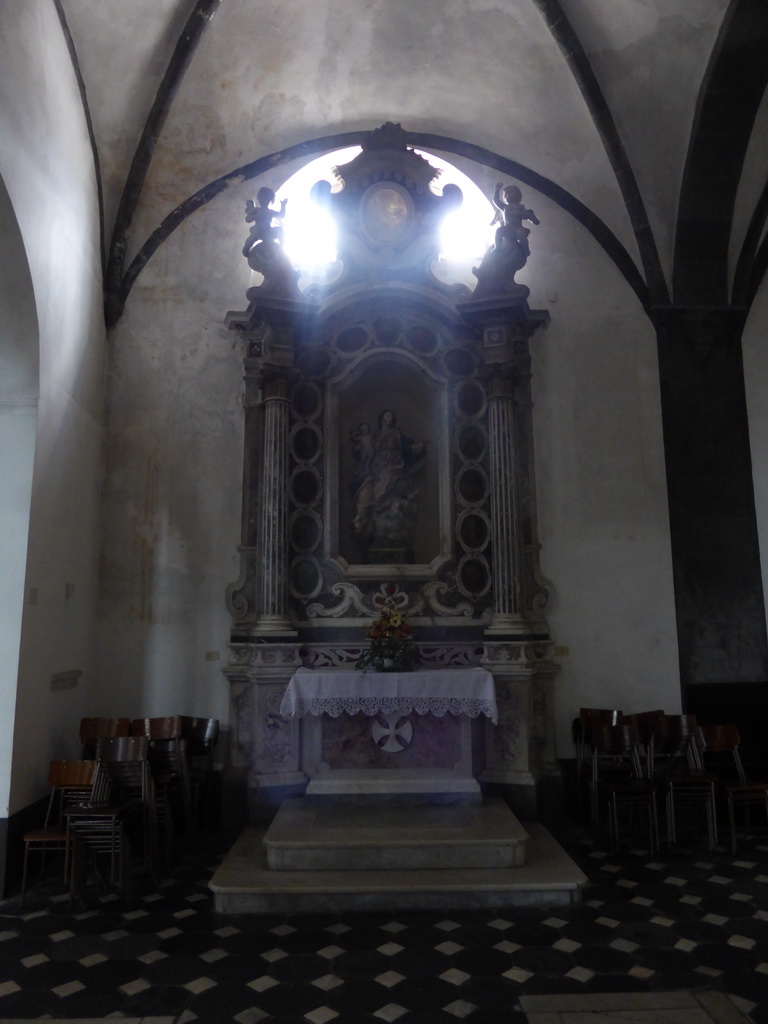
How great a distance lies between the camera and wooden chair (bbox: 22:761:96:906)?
207 inches

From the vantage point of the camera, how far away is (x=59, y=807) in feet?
19.6

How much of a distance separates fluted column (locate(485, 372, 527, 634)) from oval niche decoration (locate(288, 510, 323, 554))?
1688 millimetres

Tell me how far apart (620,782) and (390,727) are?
195cm

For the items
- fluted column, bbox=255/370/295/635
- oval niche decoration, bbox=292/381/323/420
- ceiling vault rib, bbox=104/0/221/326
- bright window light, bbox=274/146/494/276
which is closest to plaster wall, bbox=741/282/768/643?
bright window light, bbox=274/146/494/276

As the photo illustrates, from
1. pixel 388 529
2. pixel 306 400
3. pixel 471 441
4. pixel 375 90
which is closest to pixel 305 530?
pixel 388 529

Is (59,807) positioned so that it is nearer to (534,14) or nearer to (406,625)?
(406,625)

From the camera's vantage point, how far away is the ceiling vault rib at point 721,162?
678 cm

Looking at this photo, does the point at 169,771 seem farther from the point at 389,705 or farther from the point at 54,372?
the point at 54,372

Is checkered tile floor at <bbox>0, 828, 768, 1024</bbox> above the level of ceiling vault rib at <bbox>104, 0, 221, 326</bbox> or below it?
below

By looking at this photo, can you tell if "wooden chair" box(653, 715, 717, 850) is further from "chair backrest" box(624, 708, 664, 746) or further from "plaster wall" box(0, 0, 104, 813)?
"plaster wall" box(0, 0, 104, 813)

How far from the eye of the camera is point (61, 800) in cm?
568

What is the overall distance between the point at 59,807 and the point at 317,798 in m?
2.04

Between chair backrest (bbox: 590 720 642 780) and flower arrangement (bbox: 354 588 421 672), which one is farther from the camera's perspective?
flower arrangement (bbox: 354 588 421 672)

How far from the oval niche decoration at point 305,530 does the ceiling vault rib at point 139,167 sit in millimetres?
2740
